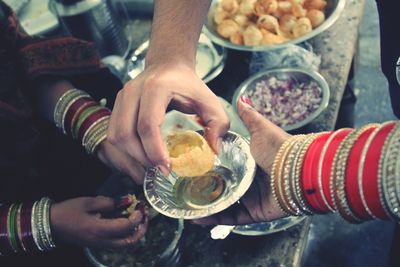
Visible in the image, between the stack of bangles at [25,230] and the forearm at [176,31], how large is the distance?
1.61 ft

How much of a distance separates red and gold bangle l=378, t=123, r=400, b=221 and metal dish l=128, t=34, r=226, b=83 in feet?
Result: 3.12

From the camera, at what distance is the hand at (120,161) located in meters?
1.31

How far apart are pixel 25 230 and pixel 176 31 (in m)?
0.64

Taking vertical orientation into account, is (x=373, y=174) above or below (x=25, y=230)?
above

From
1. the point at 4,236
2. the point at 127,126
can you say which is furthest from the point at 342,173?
the point at 4,236

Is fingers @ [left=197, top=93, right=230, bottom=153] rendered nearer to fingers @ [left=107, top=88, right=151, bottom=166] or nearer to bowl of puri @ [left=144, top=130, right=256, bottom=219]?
bowl of puri @ [left=144, top=130, right=256, bottom=219]

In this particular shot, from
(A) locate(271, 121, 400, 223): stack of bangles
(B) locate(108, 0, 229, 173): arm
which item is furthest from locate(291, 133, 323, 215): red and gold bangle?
(B) locate(108, 0, 229, 173): arm

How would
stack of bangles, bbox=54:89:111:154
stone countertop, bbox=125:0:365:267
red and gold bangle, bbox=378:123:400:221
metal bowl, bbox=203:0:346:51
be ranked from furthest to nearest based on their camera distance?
metal bowl, bbox=203:0:346:51
stack of bangles, bbox=54:89:111:154
stone countertop, bbox=125:0:365:267
red and gold bangle, bbox=378:123:400:221

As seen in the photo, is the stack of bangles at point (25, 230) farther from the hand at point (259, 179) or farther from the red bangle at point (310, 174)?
the red bangle at point (310, 174)

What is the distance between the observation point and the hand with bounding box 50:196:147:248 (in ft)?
4.00

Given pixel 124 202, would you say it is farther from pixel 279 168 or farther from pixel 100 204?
pixel 279 168

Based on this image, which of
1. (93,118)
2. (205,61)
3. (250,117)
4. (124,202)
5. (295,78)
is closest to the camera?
(250,117)

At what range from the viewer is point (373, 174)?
84 cm

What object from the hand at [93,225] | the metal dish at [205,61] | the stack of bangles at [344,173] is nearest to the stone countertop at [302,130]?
the metal dish at [205,61]
